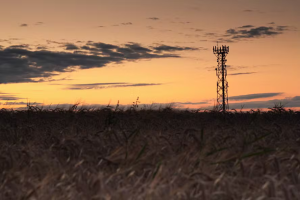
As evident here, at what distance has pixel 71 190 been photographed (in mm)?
4730

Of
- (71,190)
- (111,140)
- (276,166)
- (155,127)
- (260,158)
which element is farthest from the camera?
(155,127)

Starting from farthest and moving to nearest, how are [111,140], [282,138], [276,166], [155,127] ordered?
1. [155,127]
2. [282,138]
3. [111,140]
4. [276,166]

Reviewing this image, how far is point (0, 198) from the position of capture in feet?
16.3

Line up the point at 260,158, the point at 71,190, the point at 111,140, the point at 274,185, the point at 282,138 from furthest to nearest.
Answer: the point at 282,138 < the point at 111,140 < the point at 260,158 < the point at 71,190 < the point at 274,185

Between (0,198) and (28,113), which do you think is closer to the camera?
(0,198)

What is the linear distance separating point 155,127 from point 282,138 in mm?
3918

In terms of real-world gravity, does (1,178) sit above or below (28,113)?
below

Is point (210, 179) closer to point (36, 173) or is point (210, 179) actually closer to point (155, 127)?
point (36, 173)

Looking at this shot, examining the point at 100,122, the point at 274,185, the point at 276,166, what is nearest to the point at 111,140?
the point at 276,166

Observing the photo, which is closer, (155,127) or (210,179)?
(210,179)

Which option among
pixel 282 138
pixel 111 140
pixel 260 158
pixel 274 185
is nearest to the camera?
pixel 274 185

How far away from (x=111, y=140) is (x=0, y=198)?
3227mm

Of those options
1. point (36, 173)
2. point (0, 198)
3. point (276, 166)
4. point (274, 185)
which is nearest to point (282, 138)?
point (276, 166)

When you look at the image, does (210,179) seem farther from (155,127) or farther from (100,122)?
(100,122)
